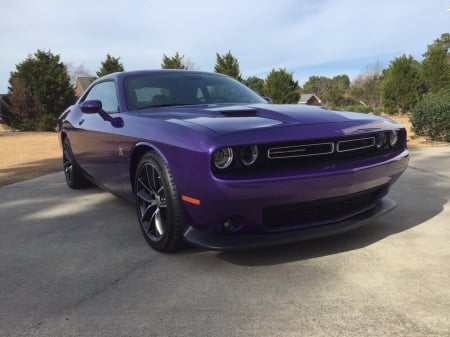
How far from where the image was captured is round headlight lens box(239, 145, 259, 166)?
104 inches

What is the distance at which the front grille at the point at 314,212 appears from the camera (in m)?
2.75

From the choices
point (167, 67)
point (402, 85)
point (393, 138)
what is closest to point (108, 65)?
point (167, 67)

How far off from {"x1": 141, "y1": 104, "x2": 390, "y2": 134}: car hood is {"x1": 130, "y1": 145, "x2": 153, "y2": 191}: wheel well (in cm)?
26

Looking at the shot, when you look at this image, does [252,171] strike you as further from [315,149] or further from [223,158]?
[315,149]

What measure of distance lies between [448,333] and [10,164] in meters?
9.17

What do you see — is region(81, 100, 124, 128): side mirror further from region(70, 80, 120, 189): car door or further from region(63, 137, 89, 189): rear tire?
region(63, 137, 89, 189): rear tire

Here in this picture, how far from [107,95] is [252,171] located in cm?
238

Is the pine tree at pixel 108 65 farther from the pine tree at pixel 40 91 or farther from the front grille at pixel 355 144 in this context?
the front grille at pixel 355 144

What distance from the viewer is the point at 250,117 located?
3.05 metres

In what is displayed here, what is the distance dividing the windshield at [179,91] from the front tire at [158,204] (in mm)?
803

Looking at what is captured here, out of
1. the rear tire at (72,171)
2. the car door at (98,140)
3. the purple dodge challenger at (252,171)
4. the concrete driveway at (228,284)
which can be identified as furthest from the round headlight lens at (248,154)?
the rear tire at (72,171)

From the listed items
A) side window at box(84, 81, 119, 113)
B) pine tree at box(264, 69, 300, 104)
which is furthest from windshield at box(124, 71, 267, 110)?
pine tree at box(264, 69, 300, 104)

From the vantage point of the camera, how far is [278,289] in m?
2.56

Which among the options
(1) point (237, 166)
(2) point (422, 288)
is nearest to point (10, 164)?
(1) point (237, 166)
